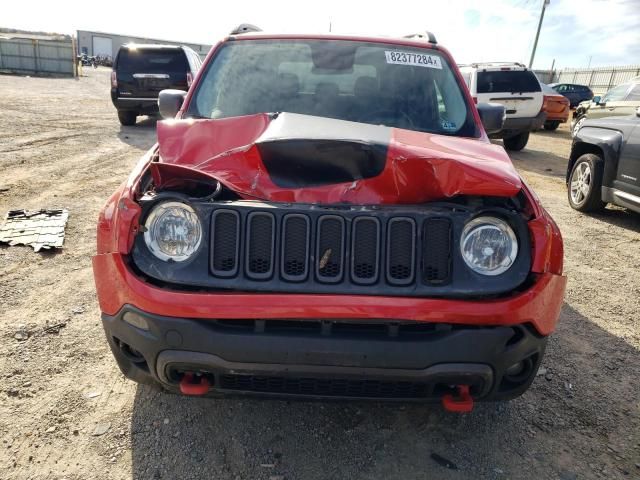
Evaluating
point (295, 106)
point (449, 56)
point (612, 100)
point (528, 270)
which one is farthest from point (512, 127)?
point (528, 270)

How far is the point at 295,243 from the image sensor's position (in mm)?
1892

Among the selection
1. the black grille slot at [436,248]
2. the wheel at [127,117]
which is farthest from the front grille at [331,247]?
the wheel at [127,117]

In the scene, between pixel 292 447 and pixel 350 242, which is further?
pixel 292 447

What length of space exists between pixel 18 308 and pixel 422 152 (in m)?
2.92

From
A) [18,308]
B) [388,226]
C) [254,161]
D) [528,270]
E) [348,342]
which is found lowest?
[18,308]

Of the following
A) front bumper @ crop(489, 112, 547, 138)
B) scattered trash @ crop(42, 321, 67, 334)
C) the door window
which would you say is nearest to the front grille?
scattered trash @ crop(42, 321, 67, 334)

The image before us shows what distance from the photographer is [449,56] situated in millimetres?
3434

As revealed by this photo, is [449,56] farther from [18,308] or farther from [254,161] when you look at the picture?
[18,308]

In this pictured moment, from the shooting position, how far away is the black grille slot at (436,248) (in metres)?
1.90

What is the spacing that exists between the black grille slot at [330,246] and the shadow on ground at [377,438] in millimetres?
603

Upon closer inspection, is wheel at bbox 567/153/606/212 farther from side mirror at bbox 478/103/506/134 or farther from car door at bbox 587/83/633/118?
side mirror at bbox 478/103/506/134

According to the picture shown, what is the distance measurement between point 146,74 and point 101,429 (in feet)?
36.0

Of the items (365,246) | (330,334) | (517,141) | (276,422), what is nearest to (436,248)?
(365,246)

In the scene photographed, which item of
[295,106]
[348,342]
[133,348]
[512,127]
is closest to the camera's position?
[348,342]
